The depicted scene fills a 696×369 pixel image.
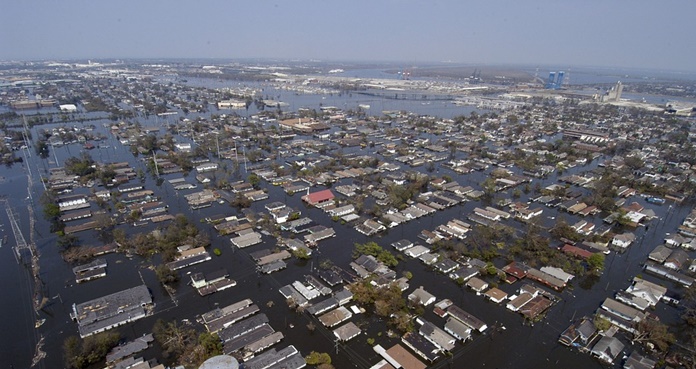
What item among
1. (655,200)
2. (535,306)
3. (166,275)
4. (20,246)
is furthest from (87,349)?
(655,200)

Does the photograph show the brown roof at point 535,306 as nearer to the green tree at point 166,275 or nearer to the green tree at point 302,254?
the green tree at point 302,254

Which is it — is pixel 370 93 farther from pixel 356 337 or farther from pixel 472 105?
pixel 356 337

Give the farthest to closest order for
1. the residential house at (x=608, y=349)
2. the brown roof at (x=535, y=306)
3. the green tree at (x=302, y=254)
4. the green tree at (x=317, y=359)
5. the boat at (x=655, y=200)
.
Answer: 1. the boat at (x=655, y=200)
2. the green tree at (x=302, y=254)
3. the brown roof at (x=535, y=306)
4. the residential house at (x=608, y=349)
5. the green tree at (x=317, y=359)

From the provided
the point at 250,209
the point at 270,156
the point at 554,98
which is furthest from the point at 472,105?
the point at 250,209

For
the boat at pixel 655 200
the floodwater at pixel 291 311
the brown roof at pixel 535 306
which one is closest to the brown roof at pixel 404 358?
the floodwater at pixel 291 311

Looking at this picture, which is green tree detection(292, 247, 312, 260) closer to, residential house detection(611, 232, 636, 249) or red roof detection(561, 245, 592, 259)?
red roof detection(561, 245, 592, 259)

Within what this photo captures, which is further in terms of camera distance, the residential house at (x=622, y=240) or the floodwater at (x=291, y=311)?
the residential house at (x=622, y=240)

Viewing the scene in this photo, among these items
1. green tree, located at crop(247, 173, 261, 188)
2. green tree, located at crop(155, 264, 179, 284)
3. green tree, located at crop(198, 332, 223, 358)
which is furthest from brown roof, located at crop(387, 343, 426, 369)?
green tree, located at crop(247, 173, 261, 188)
